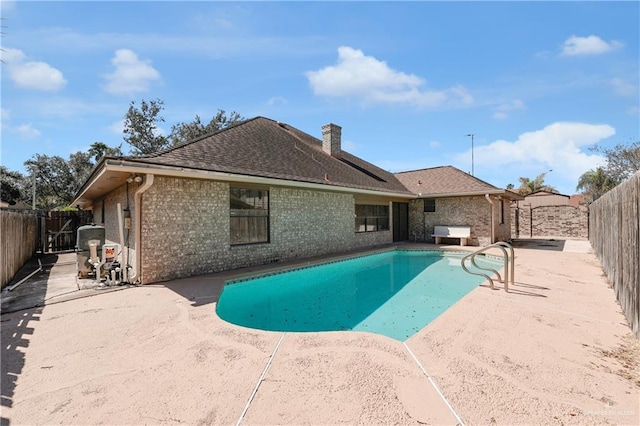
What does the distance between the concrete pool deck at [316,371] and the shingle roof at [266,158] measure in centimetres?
427

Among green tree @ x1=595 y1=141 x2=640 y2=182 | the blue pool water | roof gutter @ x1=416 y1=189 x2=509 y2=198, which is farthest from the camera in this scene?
green tree @ x1=595 y1=141 x2=640 y2=182

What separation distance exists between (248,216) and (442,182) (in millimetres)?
12101

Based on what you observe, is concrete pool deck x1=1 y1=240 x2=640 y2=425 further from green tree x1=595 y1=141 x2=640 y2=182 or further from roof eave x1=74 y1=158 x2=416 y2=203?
green tree x1=595 y1=141 x2=640 y2=182

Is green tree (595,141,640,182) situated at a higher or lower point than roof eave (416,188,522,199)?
higher

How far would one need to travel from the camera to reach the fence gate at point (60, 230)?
15.0m

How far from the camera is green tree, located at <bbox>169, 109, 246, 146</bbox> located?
3095 cm

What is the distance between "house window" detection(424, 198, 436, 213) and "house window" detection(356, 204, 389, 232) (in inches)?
94.0

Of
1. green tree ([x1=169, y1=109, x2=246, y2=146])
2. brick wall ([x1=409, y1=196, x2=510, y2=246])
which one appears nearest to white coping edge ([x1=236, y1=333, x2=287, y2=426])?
brick wall ([x1=409, y1=196, x2=510, y2=246])

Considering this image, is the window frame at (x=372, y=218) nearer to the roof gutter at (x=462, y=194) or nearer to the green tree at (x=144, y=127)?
the roof gutter at (x=462, y=194)

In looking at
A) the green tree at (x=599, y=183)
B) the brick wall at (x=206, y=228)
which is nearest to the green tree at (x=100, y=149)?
the brick wall at (x=206, y=228)

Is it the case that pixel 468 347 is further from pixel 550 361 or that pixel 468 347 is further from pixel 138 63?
pixel 138 63

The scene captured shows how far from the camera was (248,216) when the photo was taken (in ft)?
31.3

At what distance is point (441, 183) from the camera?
1681cm

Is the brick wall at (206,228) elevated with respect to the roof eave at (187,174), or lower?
lower
